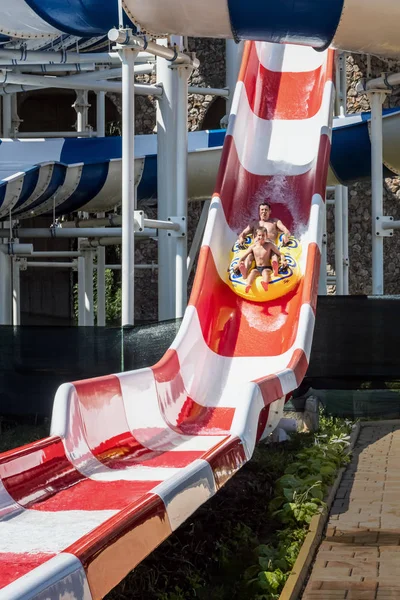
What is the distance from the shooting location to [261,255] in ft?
25.8

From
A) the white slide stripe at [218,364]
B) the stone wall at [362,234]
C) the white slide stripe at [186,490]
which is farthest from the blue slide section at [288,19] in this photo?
the stone wall at [362,234]

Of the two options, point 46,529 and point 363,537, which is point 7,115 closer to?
point 363,537

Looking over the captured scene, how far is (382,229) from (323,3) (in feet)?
17.0

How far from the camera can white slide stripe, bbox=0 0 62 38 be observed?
7590 mm

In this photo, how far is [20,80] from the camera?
906 centimetres

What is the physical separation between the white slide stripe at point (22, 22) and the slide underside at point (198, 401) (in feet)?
6.00

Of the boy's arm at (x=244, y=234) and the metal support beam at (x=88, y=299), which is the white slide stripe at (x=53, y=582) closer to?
the boy's arm at (x=244, y=234)

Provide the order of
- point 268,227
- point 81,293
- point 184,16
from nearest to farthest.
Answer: point 184,16 < point 268,227 < point 81,293

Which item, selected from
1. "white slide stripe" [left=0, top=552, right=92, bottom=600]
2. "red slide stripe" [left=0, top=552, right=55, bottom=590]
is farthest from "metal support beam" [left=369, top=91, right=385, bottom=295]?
"white slide stripe" [left=0, top=552, right=92, bottom=600]

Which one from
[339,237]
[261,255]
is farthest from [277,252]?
[339,237]

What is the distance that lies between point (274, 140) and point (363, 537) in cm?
529

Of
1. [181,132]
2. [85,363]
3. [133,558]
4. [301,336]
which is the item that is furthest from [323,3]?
[181,132]

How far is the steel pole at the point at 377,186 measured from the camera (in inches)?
338

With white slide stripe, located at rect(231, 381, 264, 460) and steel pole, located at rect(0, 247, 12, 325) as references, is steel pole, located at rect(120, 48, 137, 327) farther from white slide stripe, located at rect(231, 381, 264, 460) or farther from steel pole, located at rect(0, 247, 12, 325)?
white slide stripe, located at rect(231, 381, 264, 460)
